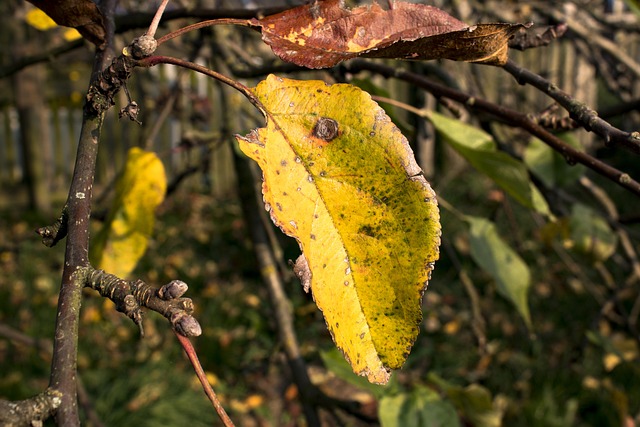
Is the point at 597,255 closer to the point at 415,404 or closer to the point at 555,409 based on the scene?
the point at 415,404

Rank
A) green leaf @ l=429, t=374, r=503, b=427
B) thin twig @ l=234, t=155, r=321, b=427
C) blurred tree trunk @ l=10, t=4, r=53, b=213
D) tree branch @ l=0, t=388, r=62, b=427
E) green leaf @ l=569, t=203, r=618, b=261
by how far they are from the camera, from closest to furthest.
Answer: tree branch @ l=0, t=388, r=62, b=427 → thin twig @ l=234, t=155, r=321, b=427 → green leaf @ l=429, t=374, r=503, b=427 → green leaf @ l=569, t=203, r=618, b=261 → blurred tree trunk @ l=10, t=4, r=53, b=213

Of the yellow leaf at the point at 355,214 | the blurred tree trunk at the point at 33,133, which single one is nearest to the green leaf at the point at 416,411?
the yellow leaf at the point at 355,214

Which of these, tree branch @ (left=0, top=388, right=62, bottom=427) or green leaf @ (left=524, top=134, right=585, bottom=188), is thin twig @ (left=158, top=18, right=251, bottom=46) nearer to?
tree branch @ (left=0, top=388, right=62, bottom=427)

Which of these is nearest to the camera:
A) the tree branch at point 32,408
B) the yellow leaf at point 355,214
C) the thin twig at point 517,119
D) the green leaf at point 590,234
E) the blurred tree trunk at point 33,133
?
the tree branch at point 32,408

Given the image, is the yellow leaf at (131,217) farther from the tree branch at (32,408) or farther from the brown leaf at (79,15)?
the tree branch at (32,408)

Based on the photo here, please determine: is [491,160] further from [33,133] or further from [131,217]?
[33,133]

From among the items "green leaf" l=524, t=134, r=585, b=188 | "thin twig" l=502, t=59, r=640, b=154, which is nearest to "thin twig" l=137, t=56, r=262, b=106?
"thin twig" l=502, t=59, r=640, b=154
